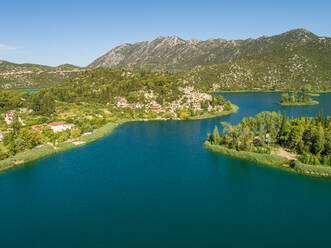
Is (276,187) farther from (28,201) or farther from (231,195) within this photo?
(28,201)

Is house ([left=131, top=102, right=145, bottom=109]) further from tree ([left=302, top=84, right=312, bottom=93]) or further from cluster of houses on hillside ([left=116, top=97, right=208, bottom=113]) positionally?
tree ([left=302, top=84, right=312, bottom=93])

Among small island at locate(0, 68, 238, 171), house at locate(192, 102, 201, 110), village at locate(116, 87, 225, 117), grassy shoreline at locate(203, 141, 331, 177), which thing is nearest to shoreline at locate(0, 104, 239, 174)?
small island at locate(0, 68, 238, 171)

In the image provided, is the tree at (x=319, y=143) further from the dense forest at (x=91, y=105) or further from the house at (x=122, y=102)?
the house at (x=122, y=102)

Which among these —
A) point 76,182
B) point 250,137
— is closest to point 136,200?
point 76,182

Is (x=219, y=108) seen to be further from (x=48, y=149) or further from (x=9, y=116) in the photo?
(x=9, y=116)

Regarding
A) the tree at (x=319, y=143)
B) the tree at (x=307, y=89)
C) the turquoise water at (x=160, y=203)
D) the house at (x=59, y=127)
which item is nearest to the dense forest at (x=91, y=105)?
the house at (x=59, y=127)

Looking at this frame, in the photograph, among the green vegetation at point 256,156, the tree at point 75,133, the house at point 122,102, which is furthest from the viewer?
the house at point 122,102

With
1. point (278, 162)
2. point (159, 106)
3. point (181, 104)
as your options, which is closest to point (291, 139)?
point (278, 162)
